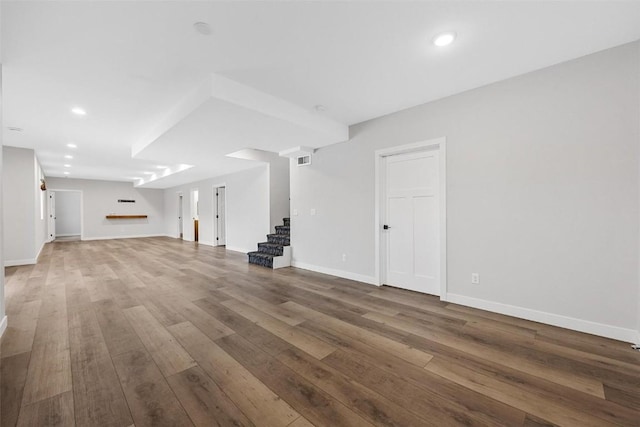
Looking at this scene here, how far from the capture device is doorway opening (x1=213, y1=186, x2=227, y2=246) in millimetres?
9078

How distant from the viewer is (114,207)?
37.5ft

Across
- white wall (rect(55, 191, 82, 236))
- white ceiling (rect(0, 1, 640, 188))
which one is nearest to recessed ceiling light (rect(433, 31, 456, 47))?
white ceiling (rect(0, 1, 640, 188))

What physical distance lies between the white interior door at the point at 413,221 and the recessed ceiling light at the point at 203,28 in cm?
282

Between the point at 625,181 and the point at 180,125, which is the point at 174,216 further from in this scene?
the point at 625,181

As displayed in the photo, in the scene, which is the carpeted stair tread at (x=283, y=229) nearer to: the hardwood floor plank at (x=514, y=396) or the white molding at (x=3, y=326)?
the white molding at (x=3, y=326)

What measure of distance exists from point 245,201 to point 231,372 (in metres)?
6.17

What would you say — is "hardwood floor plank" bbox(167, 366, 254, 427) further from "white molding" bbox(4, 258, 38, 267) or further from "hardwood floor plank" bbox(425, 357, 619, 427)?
"white molding" bbox(4, 258, 38, 267)

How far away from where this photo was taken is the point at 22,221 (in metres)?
5.73

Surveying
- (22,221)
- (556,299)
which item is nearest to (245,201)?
(22,221)

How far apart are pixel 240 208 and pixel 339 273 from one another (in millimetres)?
4451

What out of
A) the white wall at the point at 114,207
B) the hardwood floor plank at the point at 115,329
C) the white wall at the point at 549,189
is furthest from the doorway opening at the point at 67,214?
the white wall at the point at 549,189

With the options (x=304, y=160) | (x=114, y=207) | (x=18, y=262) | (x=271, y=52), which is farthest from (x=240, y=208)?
(x=114, y=207)

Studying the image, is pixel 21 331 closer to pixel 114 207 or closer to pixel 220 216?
pixel 220 216

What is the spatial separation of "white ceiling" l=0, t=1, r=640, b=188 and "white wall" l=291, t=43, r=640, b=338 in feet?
0.86
